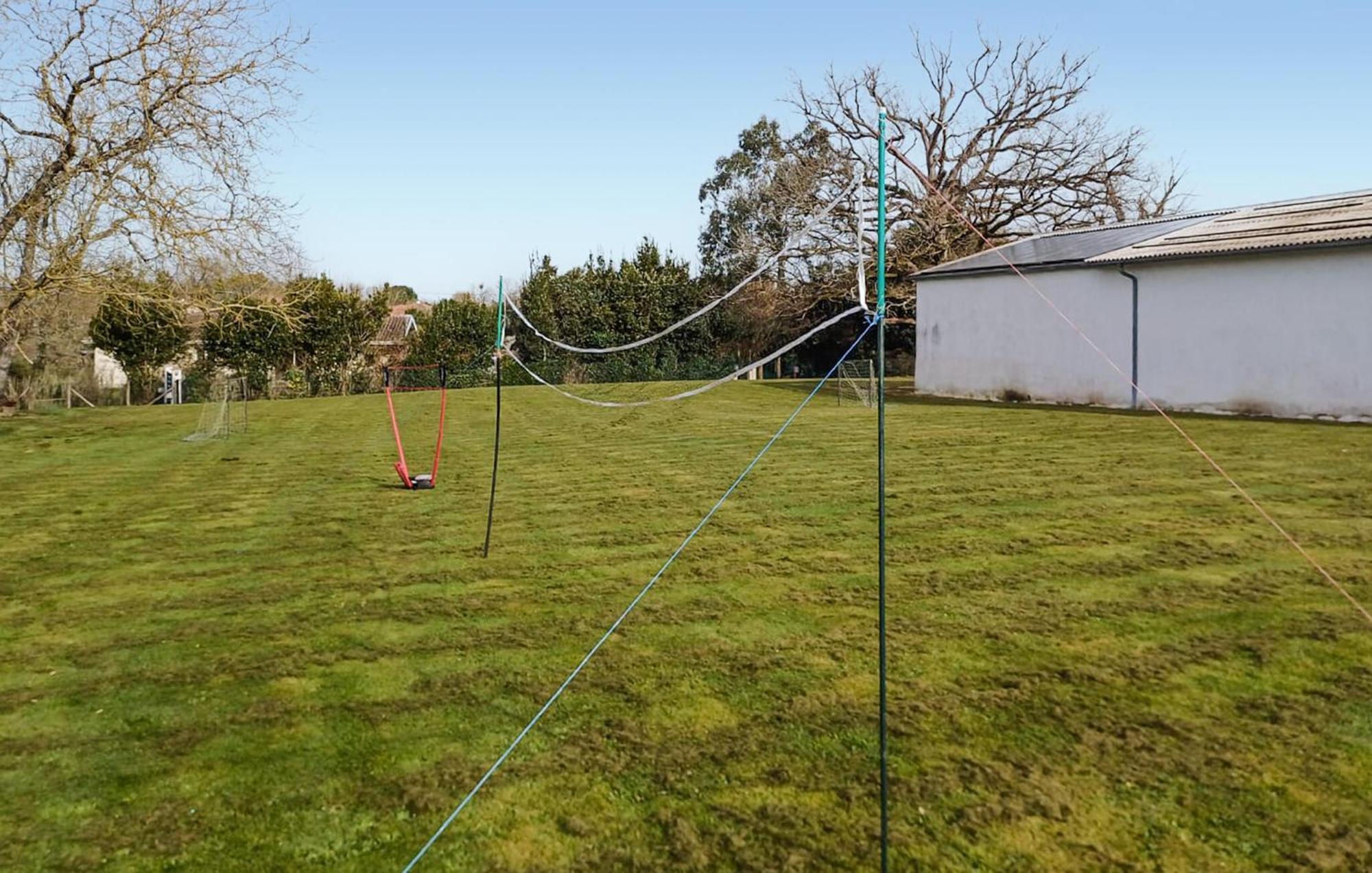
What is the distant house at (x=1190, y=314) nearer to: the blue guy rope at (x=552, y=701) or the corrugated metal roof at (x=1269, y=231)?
the corrugated metal roof at (x=1269, y=231)

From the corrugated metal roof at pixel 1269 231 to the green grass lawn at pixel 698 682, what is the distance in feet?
35.3

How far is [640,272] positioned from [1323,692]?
38.7 m

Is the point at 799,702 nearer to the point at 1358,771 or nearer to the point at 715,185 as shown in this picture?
the point at 1358,771

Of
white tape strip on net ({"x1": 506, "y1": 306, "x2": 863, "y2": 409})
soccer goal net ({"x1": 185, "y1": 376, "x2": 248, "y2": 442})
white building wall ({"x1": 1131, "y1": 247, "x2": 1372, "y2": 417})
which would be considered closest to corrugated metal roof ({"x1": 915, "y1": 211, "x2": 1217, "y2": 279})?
white building wall ({"x1": 1131, "y1": 247, "x2": 1372, "y2": 417})

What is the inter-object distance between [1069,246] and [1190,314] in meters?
6.09

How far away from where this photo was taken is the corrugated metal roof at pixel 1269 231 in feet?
Result: 65.0

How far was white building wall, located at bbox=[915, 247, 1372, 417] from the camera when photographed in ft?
63.3

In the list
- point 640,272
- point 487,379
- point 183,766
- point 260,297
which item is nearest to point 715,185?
point 640,272

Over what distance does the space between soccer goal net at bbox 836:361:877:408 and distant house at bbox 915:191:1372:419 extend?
8.93 feet

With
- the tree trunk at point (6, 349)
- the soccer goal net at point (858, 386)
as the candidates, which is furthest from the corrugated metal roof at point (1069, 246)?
the tree trunk at point (6, 349)

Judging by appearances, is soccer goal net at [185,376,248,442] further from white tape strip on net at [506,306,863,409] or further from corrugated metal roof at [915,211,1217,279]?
corrugated metal roof at [915,211,1217,279]

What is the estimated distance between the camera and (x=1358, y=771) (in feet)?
13.6

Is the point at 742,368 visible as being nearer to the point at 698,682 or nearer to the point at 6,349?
the point at 698,682

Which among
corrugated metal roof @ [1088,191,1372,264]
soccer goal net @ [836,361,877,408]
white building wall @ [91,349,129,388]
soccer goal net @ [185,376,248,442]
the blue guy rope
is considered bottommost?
the blue guy rope
